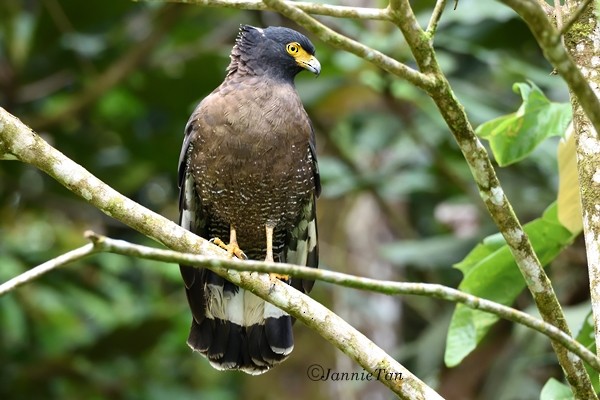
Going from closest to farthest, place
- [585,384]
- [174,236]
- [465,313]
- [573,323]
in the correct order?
[585,384] < [174,236] < [465,313] < [573,323]

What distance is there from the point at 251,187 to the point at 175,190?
3.74 meters

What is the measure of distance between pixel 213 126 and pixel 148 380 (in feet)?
12.7

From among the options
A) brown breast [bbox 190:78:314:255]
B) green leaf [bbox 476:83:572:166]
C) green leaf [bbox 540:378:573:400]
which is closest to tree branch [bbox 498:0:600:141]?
green leaf [bbox 476:83:572:166]

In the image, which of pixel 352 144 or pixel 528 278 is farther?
pixel 352 144

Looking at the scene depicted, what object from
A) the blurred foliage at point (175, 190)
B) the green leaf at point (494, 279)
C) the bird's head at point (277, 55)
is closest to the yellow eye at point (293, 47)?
the bird's head at point (277, 55)

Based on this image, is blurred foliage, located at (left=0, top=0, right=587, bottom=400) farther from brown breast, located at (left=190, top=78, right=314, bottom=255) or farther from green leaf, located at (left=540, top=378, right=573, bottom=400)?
green leaf, located at (left=540, top=378, right=573, bottom=400)

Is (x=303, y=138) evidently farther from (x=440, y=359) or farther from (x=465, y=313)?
(x=440, y=359)

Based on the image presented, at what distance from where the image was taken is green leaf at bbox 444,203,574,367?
3881 mm

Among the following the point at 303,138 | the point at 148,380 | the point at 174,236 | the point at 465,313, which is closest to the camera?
the point at 174,236

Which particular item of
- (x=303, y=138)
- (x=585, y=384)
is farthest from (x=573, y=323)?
(x=303, y=138)

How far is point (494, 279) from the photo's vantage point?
396 centimetres

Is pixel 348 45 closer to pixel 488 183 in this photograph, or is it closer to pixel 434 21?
pixel 434 21

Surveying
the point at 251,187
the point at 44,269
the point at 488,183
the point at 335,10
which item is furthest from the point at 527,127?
the point at 44,269

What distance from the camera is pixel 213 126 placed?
4.68 metres
